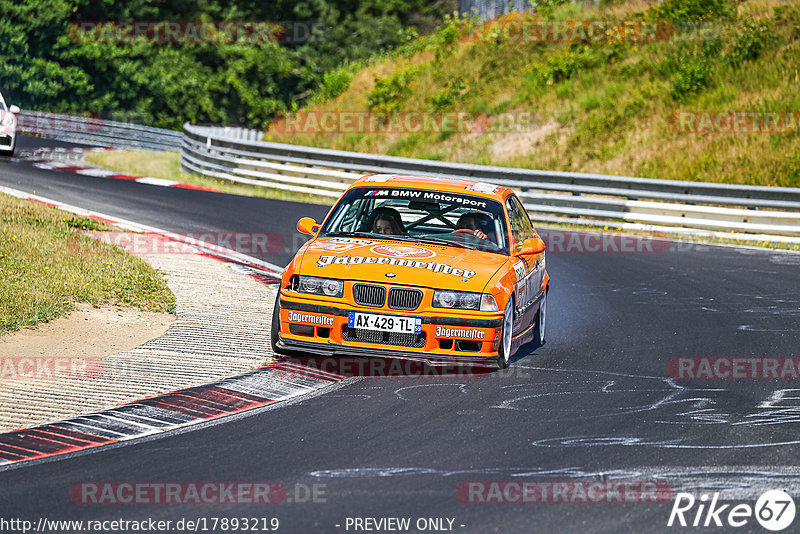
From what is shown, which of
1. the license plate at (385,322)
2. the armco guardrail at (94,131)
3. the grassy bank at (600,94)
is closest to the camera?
the license plate at (385,322)

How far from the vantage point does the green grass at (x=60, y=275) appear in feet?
33.5

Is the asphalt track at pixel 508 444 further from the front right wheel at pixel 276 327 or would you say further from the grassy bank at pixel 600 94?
the grassy bank at pixel 600 94

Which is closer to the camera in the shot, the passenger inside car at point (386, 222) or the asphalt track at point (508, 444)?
the asphalt track at point (508, 444)

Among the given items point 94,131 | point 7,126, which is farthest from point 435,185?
point 94,131

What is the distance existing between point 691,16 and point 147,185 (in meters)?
16.5

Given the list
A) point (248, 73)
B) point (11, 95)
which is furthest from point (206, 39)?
point (11, 95)

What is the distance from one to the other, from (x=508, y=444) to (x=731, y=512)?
1.61 meters

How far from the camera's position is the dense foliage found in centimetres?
4566

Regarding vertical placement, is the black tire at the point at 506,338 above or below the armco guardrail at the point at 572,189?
below

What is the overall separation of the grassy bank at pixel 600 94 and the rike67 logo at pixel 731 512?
19227mm

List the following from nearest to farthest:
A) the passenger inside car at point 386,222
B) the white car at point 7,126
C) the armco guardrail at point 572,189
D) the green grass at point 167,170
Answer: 1. the passenger inside car at point 386,222
2. the armco guardrail at point 572,189
3. the white car at point 7,126
4. the green grass at point 167,170

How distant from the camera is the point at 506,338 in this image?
8.90m

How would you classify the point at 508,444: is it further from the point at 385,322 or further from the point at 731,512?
the point at 385,322

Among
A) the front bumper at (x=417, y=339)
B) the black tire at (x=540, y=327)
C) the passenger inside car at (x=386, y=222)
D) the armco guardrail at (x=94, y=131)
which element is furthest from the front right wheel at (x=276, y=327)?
the armco guardrail at (x=94, y=131)
